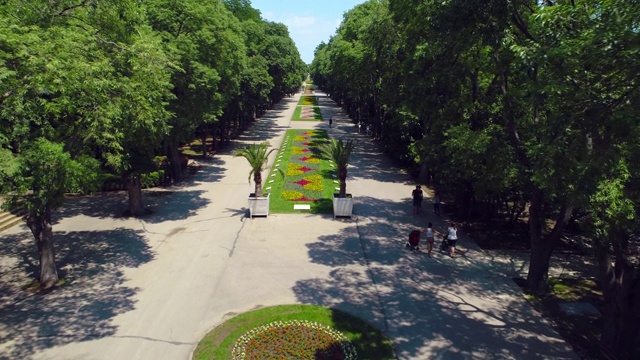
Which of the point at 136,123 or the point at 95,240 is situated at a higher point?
the point at 136,123

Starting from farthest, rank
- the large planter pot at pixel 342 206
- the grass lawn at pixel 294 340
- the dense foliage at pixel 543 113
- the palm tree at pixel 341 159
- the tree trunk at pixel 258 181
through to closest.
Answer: the palm tree at pixel 341 159, the large planter pot at pixel 342 206, the tree trunk at pixel 258 181, the grass lawn at pixel 294 340, the dense foliage at pixel 543 113

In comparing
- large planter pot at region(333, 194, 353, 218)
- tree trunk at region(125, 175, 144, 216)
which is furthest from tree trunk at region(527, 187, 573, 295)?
tree trunk at region(125, 175, 144, 216)

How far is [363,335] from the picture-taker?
11.6 metres

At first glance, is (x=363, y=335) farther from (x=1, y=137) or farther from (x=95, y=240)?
(x=95, y=240)

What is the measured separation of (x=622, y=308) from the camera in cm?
1036

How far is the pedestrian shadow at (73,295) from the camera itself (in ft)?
37.4

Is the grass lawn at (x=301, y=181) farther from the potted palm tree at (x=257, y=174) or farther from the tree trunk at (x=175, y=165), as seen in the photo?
the tree trunk at (x=175, y=165)

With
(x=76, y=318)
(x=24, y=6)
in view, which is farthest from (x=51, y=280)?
(x=24, y=6)

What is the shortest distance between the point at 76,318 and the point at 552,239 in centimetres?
1576

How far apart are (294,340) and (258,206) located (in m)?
10.8

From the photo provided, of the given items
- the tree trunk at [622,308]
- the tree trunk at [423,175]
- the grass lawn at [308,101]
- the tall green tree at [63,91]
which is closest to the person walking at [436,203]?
the tree trunk at [423,175]

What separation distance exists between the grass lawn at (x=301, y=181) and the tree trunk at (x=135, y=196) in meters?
7.04

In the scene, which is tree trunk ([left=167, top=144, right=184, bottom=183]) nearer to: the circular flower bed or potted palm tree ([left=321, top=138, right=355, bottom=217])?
potted palm tree ([left=321, top=138, right=355, bottom=217])

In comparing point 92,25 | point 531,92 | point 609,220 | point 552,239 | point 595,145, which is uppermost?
point 92,25
